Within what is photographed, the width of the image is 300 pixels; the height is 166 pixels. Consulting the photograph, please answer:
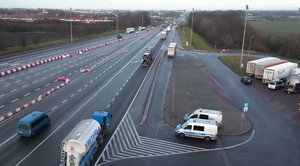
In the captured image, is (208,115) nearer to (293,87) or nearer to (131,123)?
(131,123)

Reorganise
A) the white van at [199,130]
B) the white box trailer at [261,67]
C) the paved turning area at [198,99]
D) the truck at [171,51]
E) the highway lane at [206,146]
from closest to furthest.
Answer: the highway lane at [206,146], the white van at [199,130], the paved turning area at [198,99], the white box trailer at [261,67], the truck at [171,51]

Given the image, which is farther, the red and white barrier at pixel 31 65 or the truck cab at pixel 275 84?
the red and white barrier at pixel 31 65

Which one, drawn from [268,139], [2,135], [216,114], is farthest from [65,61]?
[268,139]

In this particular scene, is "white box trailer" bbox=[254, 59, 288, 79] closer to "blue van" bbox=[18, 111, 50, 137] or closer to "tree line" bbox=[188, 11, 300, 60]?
"blue van" bbox=[18, 111, 50, 137]

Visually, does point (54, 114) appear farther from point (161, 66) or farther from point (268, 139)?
point (161, 66)

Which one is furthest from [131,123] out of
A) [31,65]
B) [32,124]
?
[31,65]

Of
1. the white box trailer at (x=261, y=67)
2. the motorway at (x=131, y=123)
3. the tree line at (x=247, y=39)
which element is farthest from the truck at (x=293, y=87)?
the tree line at (x=247, y=39)

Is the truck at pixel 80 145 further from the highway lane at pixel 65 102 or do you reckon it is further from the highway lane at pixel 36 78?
the highway lane at pixel 36 78
